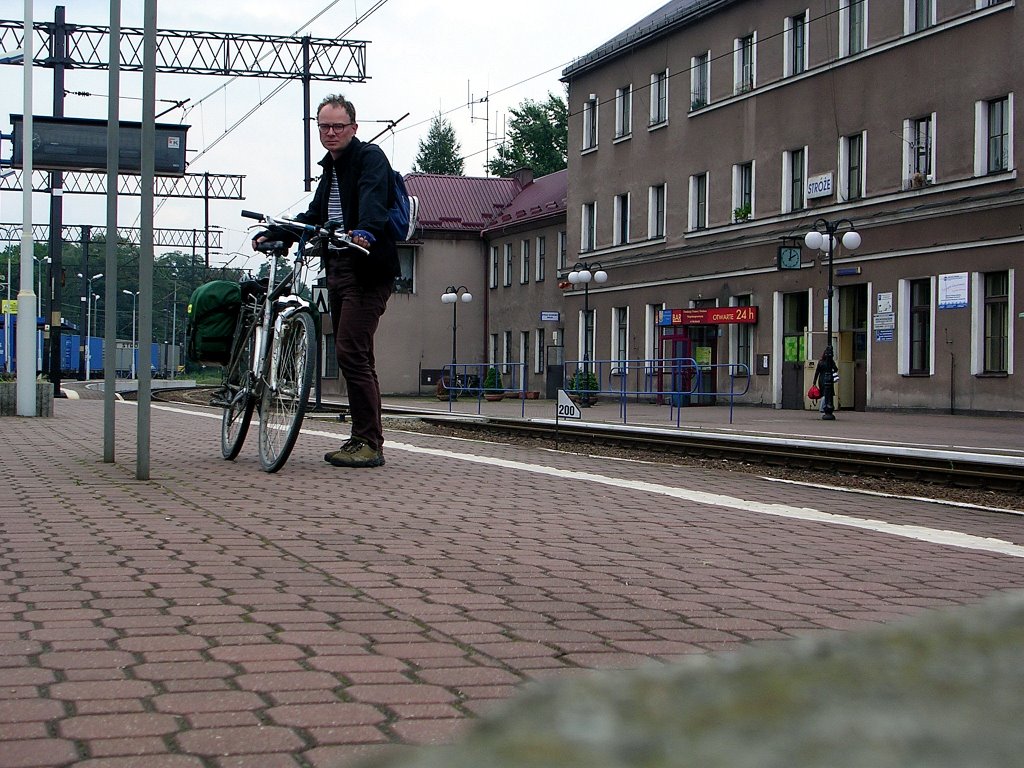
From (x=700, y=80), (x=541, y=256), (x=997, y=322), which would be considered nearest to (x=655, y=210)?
(x=700, y=80)

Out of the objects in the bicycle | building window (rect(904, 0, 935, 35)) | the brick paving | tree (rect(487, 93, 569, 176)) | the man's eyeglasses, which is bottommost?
the brick paving

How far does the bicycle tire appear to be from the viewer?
29.8 feet

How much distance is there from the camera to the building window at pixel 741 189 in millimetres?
37312

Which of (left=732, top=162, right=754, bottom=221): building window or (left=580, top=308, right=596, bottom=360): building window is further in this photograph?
(left=580, top=308, right=596, bottom=360): building window

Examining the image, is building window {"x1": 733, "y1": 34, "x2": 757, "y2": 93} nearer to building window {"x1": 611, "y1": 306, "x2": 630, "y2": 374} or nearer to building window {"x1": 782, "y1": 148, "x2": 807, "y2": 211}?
building window {"x1": 782, "y1": 148, "x2": 807, "y2": 211}

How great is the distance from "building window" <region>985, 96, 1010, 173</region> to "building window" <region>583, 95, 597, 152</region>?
1941 cm

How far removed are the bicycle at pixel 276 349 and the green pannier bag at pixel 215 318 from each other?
66 millimetres

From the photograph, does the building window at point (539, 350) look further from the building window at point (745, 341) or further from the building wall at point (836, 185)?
the building window at point (745, 341)

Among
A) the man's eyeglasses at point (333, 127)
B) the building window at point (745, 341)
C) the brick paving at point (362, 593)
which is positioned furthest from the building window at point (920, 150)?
the man's eyeglasses at point (333, 127)

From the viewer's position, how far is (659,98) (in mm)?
42031

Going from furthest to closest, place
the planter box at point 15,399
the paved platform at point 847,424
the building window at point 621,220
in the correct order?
the building window at point 621,220
the planter box at point 15,399
the paved platform at point 847,424

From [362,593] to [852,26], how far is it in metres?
31.3

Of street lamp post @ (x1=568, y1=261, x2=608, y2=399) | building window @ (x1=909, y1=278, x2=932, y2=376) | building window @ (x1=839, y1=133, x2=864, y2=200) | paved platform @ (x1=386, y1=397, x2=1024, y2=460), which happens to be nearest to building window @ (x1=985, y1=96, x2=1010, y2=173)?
building window @ (x1=909, y1=278, x2=932, y2=376)

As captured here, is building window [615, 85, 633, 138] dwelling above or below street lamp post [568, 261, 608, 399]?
above
